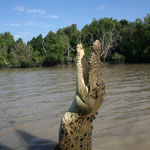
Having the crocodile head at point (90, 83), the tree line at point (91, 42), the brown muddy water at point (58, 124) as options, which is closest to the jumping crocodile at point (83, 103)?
the crocodile head at point (90, 83)

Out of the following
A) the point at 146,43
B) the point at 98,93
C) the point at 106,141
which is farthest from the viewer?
the point at 146,43

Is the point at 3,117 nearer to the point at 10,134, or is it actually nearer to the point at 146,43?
the point at 10,134

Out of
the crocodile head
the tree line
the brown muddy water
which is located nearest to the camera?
the crocodile head

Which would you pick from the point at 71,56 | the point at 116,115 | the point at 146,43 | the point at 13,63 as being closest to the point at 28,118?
the point at 116,115

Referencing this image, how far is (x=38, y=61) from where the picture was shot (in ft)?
155

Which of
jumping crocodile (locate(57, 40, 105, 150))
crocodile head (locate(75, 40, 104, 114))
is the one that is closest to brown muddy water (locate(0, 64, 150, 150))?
jumping crocodile (locate(57, 40, 105, 150))

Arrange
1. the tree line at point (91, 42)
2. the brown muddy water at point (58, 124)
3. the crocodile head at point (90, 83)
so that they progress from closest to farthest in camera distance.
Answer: the crocodile head at point (90, 83), the brown muddy water at point (58, 124), the tree line at point (91, 42)

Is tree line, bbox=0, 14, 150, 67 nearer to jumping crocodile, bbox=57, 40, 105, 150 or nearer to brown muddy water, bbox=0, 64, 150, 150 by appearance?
brown muddy water, bbox=0, 64, 150, 150

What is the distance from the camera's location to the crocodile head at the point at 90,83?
2.30m

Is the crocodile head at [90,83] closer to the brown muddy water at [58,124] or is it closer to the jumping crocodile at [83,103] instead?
the jumping crocodile at [83,103]

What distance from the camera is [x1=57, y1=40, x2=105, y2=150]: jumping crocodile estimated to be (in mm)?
2316

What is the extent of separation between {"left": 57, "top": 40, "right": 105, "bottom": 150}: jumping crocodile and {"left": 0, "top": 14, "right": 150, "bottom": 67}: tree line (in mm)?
32730

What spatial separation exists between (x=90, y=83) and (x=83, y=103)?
0.28 meters

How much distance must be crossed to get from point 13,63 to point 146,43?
32326mm
